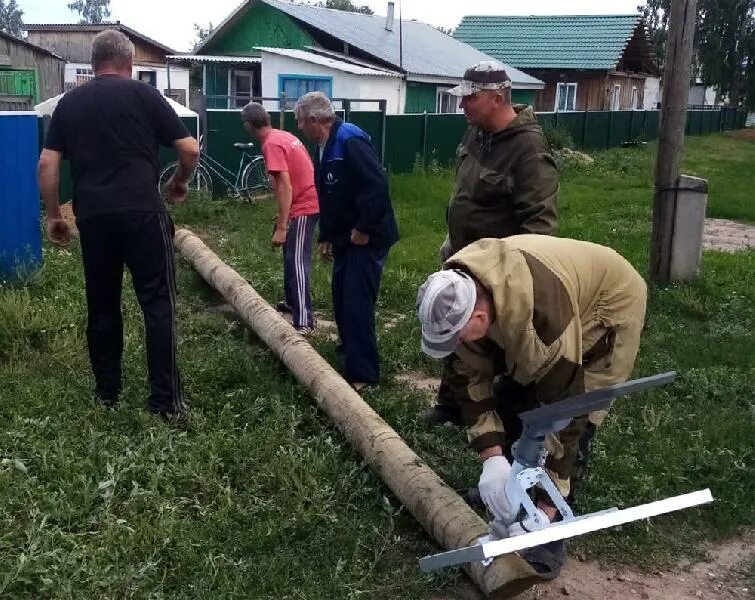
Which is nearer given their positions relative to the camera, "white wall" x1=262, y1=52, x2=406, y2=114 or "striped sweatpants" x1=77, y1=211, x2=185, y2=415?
"striped sweatpants" x1=77, y1=211, x2=185, y2=415

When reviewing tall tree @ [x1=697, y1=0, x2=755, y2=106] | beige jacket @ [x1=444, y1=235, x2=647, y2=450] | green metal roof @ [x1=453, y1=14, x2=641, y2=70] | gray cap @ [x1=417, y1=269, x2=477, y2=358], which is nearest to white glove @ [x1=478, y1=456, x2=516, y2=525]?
beige jacket @ [x1=444, y1=235, x2=647, y2=450]

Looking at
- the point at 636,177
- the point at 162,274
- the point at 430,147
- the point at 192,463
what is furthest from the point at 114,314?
the point at 636,177

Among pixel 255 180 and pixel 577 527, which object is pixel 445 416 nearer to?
pixel 577 527

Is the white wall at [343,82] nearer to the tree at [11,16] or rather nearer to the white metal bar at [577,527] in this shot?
the white metal bar at [577,527]

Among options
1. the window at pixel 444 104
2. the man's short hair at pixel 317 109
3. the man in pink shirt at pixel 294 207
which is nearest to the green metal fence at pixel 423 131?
→ the window at pixel 444 104

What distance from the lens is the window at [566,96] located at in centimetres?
3120

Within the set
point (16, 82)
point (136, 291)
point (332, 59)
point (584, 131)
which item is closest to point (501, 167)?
point (136, 291)

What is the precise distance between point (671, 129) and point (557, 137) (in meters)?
13.6

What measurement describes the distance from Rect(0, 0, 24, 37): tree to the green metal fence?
266 feet

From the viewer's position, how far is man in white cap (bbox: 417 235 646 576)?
240 centimetres

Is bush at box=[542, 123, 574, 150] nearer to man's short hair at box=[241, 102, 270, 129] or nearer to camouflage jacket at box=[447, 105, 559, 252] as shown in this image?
man's short hair at box=[241, 102, 270, 129]

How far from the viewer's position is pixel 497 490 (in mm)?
2621

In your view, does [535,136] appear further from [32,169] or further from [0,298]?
[32,169]

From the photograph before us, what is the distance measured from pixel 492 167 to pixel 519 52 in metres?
30.2
